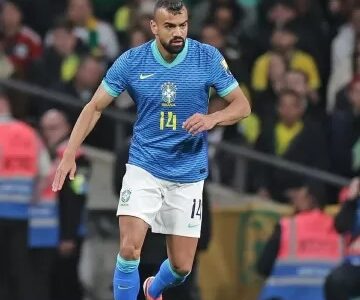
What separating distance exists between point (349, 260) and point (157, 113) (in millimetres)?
3194

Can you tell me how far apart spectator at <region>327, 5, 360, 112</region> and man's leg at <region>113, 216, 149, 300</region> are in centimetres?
624

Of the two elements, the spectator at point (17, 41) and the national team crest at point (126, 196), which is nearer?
the national team crest at point (126, 196)

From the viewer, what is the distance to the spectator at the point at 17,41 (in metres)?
19.0

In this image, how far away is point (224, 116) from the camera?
1159 cm

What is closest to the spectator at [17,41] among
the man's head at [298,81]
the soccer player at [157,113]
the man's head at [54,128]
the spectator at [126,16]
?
the spectator at [126,16]

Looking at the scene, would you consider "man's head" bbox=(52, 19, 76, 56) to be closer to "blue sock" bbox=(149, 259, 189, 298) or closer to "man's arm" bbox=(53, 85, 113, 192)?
"blue sock" bbox=(149, 259, 189, 298)

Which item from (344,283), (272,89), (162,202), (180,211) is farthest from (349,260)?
(272,89)

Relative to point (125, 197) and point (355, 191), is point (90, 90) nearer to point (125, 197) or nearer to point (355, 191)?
point (355, 191)

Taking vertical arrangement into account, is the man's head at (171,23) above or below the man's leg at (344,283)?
above

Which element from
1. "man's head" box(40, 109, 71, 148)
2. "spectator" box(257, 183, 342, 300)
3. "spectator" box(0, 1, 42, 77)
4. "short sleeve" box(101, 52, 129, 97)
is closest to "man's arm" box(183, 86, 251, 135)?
"short sleeve" box(101, 52, 129, 97)

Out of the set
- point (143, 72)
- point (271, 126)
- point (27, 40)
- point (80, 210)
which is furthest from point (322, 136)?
point (143, 72)

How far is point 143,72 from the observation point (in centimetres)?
1178

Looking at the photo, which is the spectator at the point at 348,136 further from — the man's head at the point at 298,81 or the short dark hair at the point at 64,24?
the short dark hair at the point at 64,24

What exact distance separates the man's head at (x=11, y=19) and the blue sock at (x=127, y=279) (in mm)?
7632
